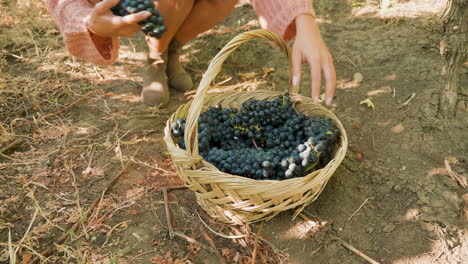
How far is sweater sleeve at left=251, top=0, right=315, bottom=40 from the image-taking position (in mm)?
1637

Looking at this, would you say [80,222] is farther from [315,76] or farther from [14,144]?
[315,76]

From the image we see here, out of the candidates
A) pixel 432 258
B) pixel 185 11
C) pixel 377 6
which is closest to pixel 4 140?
pixel 185 11

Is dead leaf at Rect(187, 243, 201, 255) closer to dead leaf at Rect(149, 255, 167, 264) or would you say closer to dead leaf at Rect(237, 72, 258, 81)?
dead leaf at Rect(149, 255, 167, 264)

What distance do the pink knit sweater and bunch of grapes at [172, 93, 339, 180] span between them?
1.24 feet

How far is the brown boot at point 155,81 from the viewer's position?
7.95 feet

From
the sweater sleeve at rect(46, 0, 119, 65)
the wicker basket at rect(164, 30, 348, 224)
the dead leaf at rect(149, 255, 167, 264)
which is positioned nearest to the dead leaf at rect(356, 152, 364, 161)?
the wicker basket at rect(164, 30, 348, 224)

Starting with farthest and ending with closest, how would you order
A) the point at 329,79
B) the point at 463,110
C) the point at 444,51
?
the point at 463,110, the point at 444,51, the point at 329,79

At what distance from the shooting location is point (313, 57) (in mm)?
1493

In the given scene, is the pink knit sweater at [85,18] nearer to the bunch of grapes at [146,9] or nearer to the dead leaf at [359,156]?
the bunch of grapes at [146,9]

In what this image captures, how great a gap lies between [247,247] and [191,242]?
0.25m

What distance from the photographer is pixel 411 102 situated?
2258 millimetres

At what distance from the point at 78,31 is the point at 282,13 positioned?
91 cm

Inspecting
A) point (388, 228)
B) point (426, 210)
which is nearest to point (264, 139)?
point (388, 228)

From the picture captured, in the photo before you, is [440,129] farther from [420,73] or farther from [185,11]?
[185,11]
